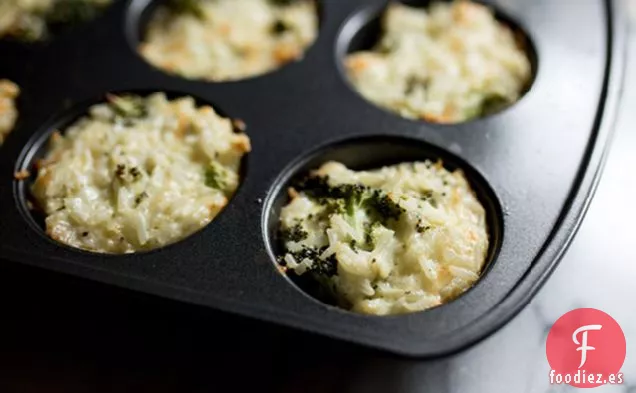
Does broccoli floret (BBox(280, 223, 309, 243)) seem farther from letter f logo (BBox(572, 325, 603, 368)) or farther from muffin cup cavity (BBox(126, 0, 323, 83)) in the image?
letter f logo (BBox(572, 325, 603, 368))

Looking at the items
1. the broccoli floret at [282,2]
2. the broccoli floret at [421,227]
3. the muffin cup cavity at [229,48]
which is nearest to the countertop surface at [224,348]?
the broccoli floret at [421,227]

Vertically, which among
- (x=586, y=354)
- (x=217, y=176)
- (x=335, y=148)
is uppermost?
(x=335, y=148)

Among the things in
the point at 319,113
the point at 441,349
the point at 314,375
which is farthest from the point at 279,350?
the point at 319,113

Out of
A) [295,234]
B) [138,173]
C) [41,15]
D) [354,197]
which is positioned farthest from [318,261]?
[41,15]

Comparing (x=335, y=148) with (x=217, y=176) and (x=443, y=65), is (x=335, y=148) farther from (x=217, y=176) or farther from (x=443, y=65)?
(x=443, y=65)

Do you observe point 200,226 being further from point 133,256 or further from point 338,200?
point 338,200

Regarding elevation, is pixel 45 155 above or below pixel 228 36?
below

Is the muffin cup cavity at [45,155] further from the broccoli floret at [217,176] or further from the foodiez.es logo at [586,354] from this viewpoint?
the foodiez.es logo at [586,354]
